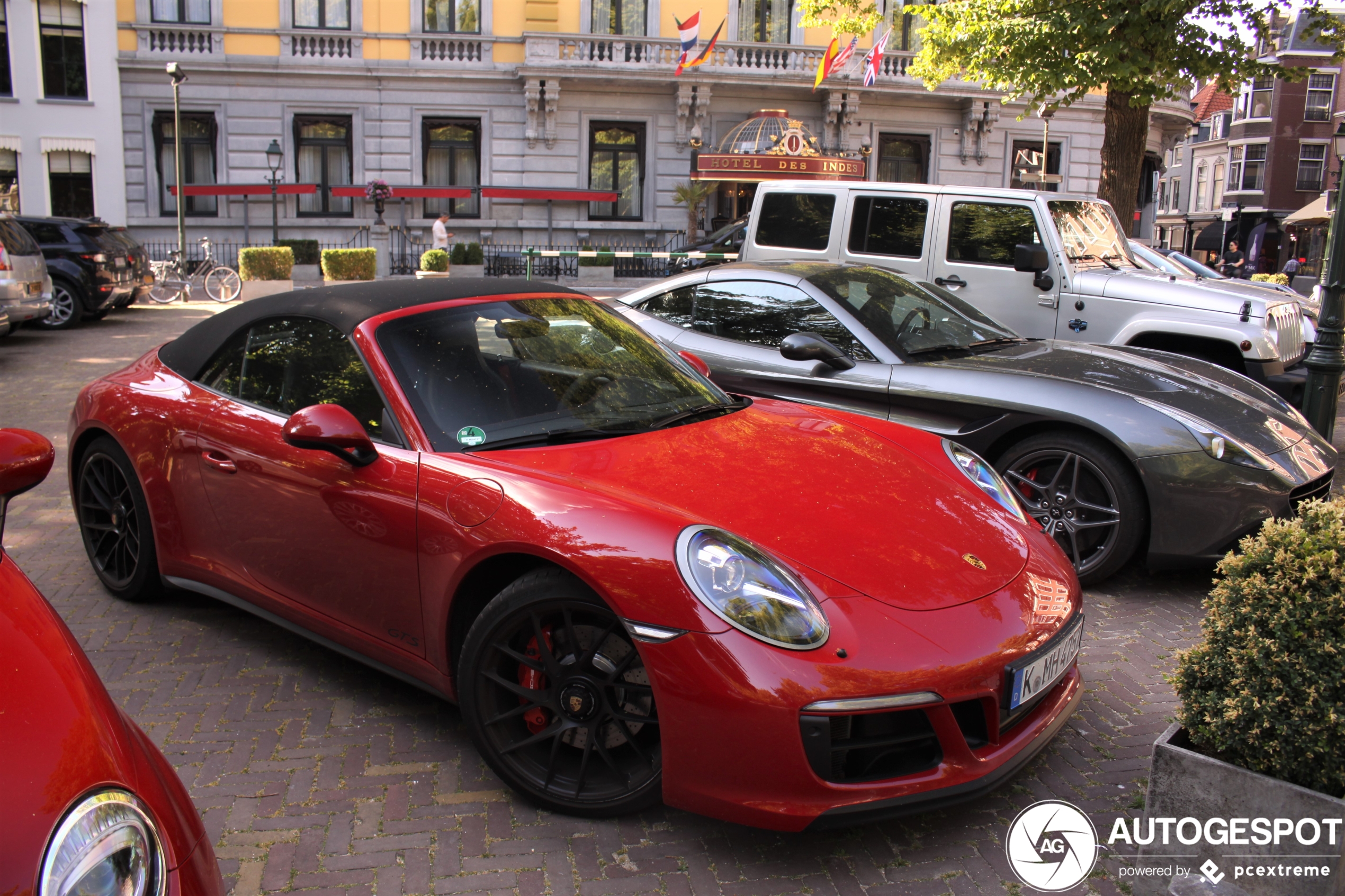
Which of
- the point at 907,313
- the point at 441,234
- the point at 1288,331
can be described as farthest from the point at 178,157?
the point at 1288,331

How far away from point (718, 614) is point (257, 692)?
2075 millimetres

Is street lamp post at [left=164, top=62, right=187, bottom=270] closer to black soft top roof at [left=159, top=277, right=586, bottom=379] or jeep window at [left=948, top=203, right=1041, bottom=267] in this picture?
jeep window at [left=948, top=203, right=1041, bottom=267]

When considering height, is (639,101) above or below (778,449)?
above

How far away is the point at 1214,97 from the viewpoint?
194 ft

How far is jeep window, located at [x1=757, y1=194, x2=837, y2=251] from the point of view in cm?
845

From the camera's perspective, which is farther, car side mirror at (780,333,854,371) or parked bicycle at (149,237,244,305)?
parked bicycle at (149,237,244,305)

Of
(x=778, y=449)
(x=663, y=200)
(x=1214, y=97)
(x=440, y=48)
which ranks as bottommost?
(x=778, y=449)

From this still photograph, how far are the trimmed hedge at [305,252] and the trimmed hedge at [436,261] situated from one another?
4.81 m

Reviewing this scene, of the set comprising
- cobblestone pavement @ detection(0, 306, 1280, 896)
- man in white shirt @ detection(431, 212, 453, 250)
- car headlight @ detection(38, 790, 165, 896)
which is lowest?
cobblestone pavement @ detection(0, 306, 1280, 896)

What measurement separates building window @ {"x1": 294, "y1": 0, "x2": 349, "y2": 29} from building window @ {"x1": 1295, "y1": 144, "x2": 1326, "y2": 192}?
165ft

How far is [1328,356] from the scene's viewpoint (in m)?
6.70

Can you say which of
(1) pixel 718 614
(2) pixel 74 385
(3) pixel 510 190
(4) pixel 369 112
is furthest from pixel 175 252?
(1) pixel 718 614

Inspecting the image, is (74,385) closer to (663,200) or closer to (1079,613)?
(1079,613)

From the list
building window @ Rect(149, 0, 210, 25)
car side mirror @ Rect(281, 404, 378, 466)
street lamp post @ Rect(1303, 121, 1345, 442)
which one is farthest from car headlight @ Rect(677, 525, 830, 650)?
building window @ Rect(149, 0, 210, 25)
